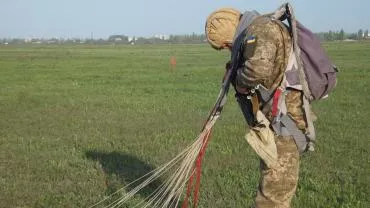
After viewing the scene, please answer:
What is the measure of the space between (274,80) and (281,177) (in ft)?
2.66

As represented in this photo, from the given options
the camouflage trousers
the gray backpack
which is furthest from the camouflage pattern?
the camouflage trousers

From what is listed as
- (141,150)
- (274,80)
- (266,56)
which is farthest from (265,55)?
(141,150)

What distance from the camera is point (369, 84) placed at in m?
20.4

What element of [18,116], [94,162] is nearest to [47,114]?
[18,116]

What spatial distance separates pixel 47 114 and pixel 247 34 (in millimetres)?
10772

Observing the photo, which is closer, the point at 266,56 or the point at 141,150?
the point at 266,56

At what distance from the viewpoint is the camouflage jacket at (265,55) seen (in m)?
3.79

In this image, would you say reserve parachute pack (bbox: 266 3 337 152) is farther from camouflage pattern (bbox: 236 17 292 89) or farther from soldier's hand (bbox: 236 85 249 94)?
soldier's hand (bbox: 236 85 249 94)

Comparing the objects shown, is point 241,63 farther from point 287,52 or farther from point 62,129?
point 62,129

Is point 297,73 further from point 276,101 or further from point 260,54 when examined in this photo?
point 260,54

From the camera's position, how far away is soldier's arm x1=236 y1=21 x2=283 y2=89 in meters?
3.79

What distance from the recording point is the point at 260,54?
3789 mm

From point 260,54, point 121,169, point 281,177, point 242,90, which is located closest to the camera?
point 260,54

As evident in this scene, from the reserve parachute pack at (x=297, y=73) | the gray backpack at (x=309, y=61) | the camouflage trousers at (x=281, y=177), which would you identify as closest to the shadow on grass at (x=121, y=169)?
the camouflage trousers at (x=281, y=177)
